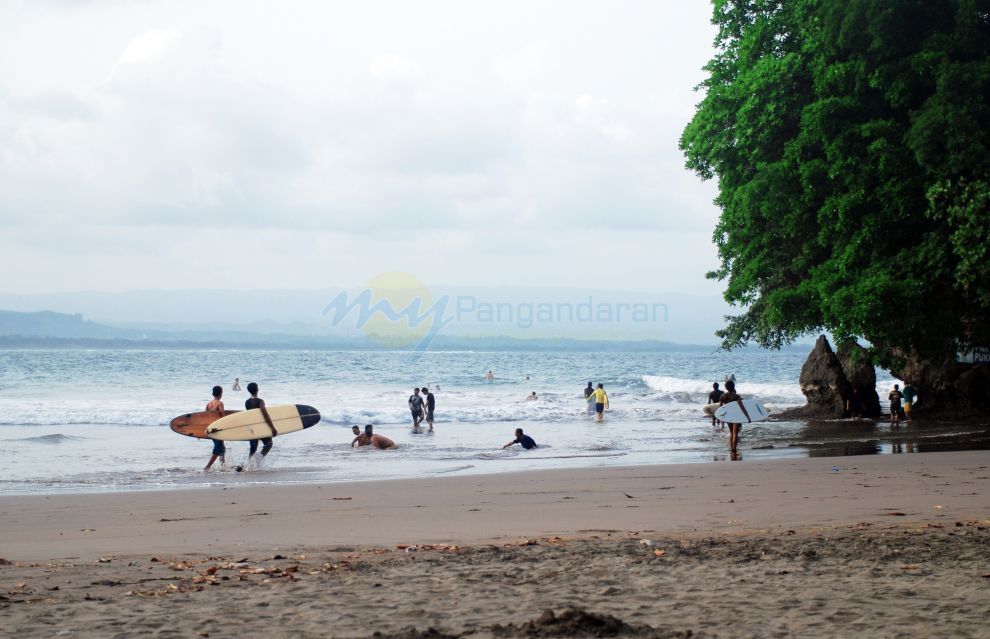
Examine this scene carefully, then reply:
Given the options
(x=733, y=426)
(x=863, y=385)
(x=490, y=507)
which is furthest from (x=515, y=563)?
(x=863, y=385)

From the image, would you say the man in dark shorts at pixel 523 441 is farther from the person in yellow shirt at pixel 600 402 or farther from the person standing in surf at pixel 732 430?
the person in yellow shirt at pixel 600 402

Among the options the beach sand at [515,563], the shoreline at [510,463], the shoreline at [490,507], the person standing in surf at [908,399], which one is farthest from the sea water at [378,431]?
the beach sand at [515,563]

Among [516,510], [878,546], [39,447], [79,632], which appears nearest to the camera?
[79,632]

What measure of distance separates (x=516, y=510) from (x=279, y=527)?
8.54 ft

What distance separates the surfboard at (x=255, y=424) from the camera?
17.2 metres

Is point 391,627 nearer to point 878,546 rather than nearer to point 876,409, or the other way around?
point 878,546

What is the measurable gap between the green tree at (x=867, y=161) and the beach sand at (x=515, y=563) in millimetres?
7395

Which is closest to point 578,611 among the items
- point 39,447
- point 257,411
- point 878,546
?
point 878,546

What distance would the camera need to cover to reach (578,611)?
4586 mm

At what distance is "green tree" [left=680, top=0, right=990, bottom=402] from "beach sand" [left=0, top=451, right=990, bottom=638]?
740 centimetres

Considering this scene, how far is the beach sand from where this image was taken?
4.63m

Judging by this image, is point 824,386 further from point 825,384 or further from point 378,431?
point 378,431

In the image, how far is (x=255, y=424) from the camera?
17.7 m

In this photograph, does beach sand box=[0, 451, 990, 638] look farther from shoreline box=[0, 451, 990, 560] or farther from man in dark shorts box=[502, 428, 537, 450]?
man in dark shorts box=[502, 428, 537, 450]
